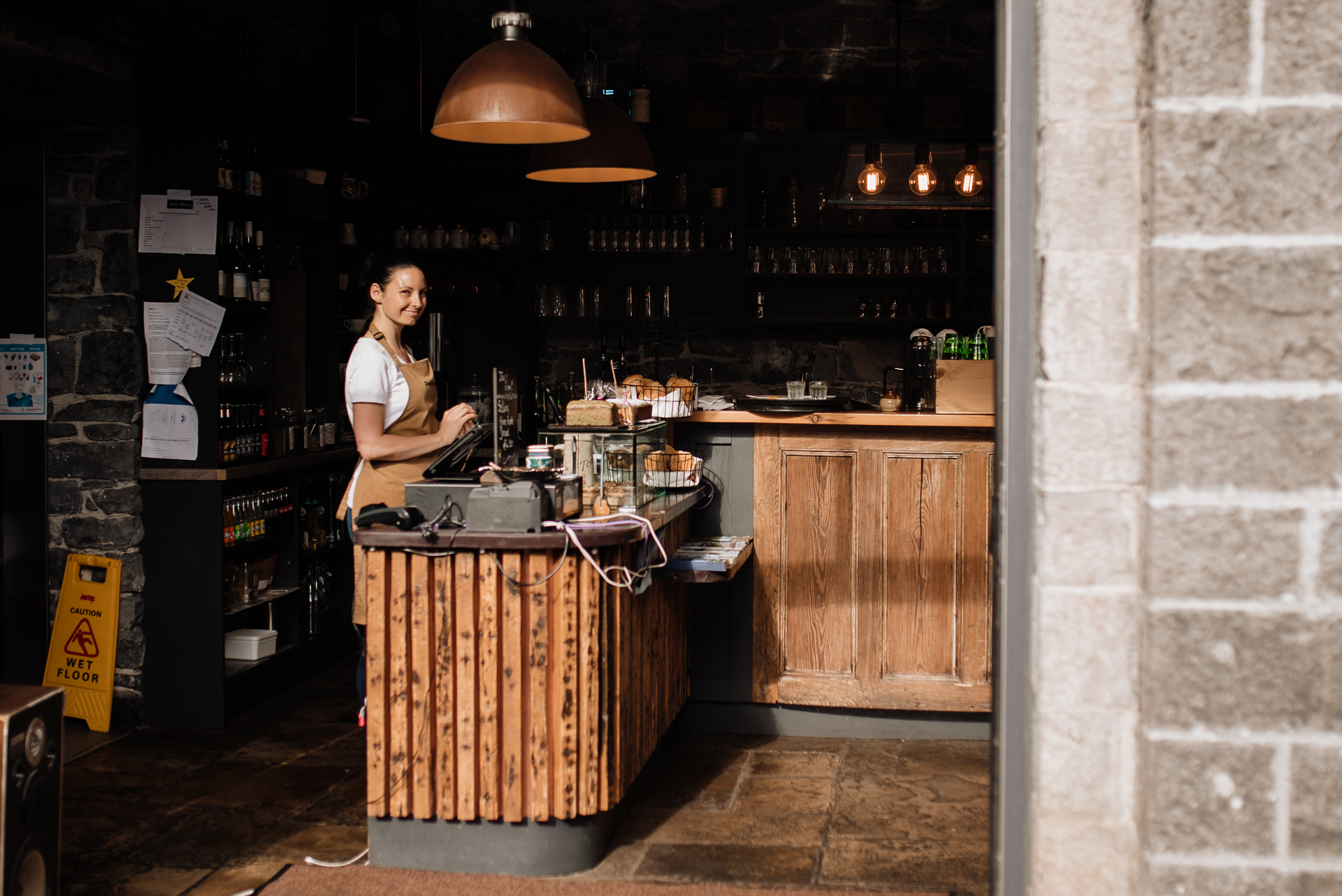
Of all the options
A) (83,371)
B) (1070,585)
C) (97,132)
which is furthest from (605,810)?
(97,132)

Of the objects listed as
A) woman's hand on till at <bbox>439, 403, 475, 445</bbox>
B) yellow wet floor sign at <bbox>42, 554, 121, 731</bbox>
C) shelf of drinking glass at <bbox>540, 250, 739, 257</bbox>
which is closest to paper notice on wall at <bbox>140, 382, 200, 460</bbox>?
yellow wet floor sign at <bbox>42, 554, 121, 731</bbox>

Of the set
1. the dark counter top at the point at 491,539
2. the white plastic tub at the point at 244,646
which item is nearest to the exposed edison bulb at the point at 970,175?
the dark counter top at the point at 491,539

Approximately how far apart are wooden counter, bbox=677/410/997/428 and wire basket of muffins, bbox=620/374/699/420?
81mm

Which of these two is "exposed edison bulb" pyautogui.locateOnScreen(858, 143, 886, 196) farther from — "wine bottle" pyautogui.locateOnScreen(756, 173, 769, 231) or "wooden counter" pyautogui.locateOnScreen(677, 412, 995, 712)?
"wooden counter" pyautogui.locateOnScreen(677, 412, 995, 712)

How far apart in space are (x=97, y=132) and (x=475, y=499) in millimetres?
2683

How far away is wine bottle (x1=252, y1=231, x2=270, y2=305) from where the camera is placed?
16.1 feet

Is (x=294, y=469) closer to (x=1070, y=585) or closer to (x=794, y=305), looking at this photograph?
(x=794, y=305)

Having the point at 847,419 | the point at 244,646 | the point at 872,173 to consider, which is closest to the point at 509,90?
the point at 847,419

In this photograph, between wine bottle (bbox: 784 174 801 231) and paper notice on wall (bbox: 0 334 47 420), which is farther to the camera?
wine bottle (bbox: 784 174 801 231)

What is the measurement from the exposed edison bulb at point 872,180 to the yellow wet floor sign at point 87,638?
3715 mm

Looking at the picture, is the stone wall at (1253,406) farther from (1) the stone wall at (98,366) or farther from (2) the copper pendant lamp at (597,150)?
(1) the stone wall at (98,366)

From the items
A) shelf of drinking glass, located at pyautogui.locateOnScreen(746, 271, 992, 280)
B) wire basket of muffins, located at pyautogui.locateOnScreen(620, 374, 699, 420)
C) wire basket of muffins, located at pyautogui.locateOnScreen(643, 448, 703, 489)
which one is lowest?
wire basket of muffins, located at pyautogui.locateOnScreen(643, 448, 703, 489)

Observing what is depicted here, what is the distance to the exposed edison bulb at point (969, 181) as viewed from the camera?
5379 mm

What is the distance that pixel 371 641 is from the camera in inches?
121
